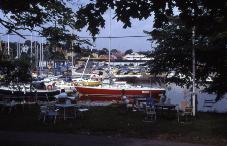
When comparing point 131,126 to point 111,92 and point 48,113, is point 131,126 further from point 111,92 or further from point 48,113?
point 111,92

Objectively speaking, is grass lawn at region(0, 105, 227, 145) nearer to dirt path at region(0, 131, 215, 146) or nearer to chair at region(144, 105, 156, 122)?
chair at region(144, 105, 156, 122)

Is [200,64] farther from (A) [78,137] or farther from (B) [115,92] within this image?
(B) [115,92]

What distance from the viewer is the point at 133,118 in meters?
23.9

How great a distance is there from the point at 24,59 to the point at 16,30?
55.6 feet

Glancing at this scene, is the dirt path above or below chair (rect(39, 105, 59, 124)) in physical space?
below

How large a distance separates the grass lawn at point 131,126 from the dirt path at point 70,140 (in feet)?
3.04

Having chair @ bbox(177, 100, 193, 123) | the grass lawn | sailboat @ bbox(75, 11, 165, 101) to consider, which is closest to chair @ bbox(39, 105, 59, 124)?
the grass lawn

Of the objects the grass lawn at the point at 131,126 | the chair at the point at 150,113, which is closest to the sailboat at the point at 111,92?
the grass lawn at the point at 131,126

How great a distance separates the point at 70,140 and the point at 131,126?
4274mm

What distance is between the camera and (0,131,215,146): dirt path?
1636 cm

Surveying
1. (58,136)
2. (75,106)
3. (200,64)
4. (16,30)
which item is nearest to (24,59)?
(75,106)

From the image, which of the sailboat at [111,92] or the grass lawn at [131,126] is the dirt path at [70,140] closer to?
the grass lawn at [131,126]

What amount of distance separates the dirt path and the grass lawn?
93 centimetres

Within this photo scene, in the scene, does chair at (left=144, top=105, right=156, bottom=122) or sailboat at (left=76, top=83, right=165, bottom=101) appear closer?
chair at (left=144, top=105, right=156, bottom=122)
